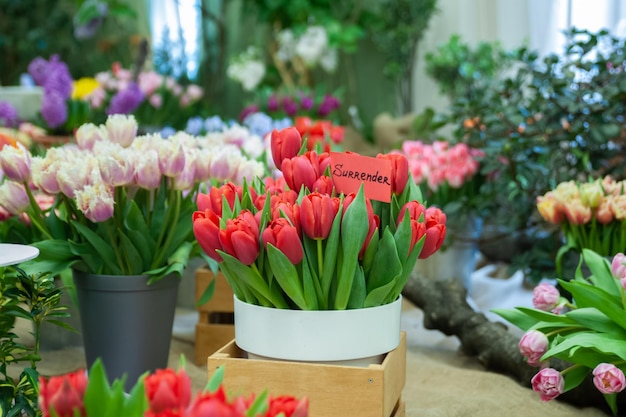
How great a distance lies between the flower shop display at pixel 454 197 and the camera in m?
2.51

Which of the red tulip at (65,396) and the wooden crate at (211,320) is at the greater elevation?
the red tulip at (65,396)

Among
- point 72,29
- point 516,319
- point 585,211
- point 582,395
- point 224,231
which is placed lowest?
point 582,395

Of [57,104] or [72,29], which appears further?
[72,29]

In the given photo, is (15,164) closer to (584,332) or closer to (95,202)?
(95,202)

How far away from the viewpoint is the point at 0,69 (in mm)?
6434

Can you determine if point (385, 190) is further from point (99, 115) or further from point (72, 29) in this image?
point (72, 29)

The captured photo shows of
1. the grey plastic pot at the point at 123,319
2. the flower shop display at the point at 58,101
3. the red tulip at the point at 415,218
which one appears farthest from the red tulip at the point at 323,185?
the flower shop display at the point at 58,101

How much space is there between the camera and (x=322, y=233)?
40.9 inches

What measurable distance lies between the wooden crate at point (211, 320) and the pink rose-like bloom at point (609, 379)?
80 cm

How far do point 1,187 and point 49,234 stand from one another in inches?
5.1

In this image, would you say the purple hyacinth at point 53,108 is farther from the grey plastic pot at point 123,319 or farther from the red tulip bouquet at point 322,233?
the red tulip bouquet at point 322,233

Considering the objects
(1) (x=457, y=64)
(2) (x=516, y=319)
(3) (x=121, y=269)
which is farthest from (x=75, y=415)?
(1) (x=457, y=64)

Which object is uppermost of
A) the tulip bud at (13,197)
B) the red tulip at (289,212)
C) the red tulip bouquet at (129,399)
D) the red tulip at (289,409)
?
the red tulip at (289,212)

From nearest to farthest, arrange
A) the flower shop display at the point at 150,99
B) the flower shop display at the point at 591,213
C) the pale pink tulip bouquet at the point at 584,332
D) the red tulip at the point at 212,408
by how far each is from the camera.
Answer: the red tulip at the point at 212,408 < the pale pink tulip bouquet at the point at 584,332 < the flower shop display at the point at 591,213 < the flower shop display at the point at 150,99
